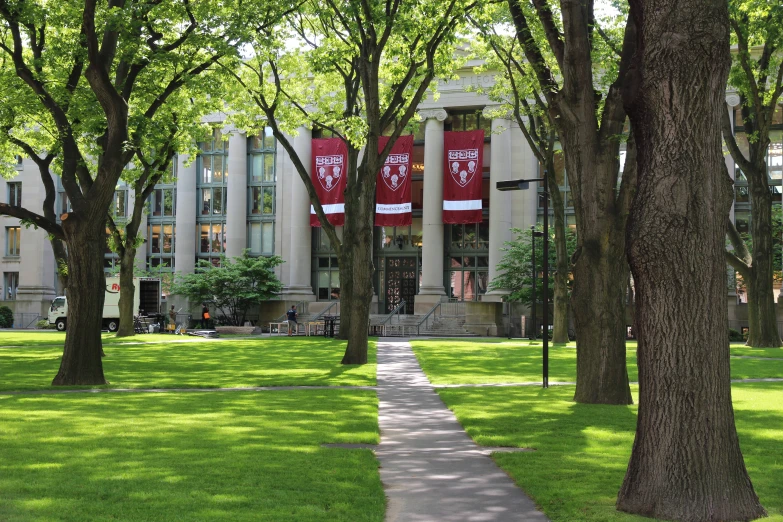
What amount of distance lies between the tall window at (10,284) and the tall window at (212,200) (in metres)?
16.5

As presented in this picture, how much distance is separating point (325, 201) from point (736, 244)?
25.4 meters

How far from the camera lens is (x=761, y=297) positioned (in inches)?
1406

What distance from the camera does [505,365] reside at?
86.9 ft

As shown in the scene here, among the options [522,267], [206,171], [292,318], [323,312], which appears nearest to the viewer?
[522,267]

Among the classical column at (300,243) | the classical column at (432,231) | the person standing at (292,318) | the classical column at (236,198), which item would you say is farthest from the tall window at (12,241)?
the classical column at (432,231)

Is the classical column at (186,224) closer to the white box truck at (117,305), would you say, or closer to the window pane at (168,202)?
the window pane at (168,202)

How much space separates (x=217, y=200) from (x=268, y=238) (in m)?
4.91

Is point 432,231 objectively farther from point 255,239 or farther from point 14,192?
point 14,192

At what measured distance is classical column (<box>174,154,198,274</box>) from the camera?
6312cm

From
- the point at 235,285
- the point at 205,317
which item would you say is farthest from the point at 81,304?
the point at 235,285

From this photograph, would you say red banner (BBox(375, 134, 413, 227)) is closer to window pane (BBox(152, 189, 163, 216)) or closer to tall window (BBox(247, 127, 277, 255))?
tall window (BBox(247, 127, 277, 255))

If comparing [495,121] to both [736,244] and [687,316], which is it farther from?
[687,316]

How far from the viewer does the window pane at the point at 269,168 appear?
6325 cm

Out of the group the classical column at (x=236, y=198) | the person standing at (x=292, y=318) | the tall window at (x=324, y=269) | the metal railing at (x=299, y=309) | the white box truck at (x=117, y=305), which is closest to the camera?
the person standing at (x=292, y=318)
